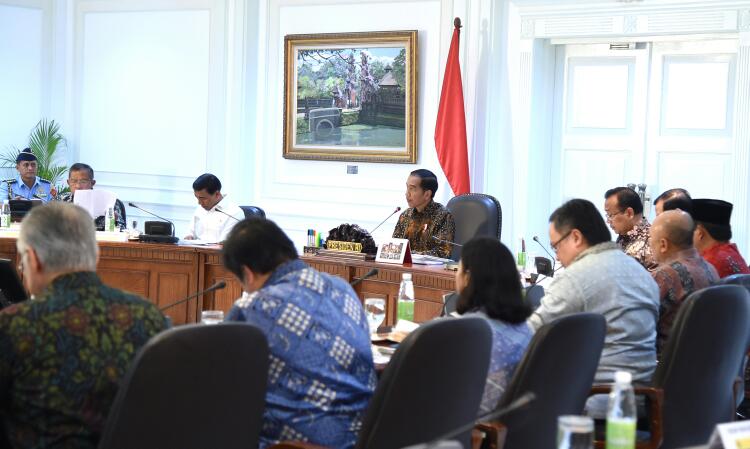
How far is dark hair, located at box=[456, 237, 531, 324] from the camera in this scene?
10.3 feet

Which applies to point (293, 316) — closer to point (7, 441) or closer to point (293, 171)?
point (7, 441)

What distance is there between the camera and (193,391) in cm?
236

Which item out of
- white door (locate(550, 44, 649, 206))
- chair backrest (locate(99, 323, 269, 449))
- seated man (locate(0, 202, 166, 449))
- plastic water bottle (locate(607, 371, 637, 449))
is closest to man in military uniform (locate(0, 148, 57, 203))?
white door (locate(550, 44, 649, 206))

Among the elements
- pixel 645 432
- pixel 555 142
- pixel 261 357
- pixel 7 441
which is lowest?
pixel 645 432

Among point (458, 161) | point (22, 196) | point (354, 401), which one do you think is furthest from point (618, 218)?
point (22, 196)

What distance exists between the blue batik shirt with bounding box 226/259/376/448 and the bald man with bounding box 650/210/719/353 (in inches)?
67.6

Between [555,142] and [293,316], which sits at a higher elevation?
[555,142]

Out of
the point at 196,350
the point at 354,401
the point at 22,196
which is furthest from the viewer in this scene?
the point at 22,196

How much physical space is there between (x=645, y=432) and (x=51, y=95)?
762cm

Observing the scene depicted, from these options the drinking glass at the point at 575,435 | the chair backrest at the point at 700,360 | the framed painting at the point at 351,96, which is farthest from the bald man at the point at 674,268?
the framed painting at the point at 351,96

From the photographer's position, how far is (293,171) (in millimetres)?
8914

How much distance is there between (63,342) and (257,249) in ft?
2.57

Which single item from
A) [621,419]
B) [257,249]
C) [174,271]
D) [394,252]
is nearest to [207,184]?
[174,271]

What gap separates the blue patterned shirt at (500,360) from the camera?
3121mm
